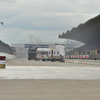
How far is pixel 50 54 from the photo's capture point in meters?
63.1

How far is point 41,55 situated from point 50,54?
11.6ft

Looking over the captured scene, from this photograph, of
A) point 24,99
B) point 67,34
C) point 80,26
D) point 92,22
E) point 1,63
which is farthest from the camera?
point 67,34

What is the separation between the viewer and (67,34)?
134 metres

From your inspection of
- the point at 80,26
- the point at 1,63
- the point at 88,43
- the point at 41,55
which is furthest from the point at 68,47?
the point at 1,63

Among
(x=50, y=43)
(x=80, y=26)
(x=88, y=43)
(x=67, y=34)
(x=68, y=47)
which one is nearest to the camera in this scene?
(x=80, y=26)

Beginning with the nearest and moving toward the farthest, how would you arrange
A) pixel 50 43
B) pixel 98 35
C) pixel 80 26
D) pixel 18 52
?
pixel 98 35 < pixel 80 26 < pixel 50 43 < pixel 18 52

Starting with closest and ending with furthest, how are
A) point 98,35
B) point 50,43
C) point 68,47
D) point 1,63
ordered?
point 1,63 < point 98,35 < point 50,43 < point 68,47

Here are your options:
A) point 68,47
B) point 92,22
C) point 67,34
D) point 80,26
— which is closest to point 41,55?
point 92,22

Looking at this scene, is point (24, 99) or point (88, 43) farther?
point (88, 43)

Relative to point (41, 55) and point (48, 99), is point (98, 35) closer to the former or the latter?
point (41, 55)

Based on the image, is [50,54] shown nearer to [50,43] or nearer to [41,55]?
[41,55]

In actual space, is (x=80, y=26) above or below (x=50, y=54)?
above

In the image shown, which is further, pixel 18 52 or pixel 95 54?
pixel 18 52

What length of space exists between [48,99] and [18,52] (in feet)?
607
